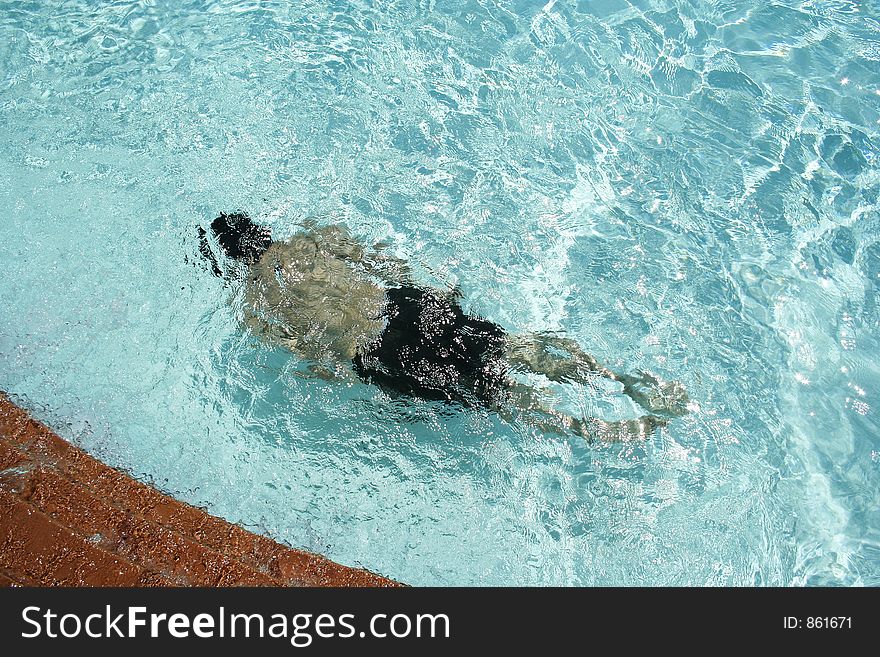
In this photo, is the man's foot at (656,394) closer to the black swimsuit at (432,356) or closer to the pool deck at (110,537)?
the black swimsuit at (432,356)

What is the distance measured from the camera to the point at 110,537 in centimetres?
412

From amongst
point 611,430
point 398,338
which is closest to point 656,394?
point 611,430

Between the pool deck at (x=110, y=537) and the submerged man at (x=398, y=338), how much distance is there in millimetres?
1304

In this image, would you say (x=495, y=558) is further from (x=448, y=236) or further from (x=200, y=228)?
(x=200, y=228)

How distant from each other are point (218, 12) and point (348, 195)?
2916 millimetres

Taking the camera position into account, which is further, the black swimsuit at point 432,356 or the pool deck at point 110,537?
the black swimsuit at point 432,356

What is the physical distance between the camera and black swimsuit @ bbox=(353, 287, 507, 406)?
14.0ft

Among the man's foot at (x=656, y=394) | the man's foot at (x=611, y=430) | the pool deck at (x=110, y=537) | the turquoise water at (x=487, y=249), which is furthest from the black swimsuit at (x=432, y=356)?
the pool deck at (x=110, y=537)

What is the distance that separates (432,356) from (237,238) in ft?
6.79

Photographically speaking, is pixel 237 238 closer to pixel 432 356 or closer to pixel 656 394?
pixel 432 356

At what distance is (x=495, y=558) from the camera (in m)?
4.36

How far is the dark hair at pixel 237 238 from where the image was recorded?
4930 mm
